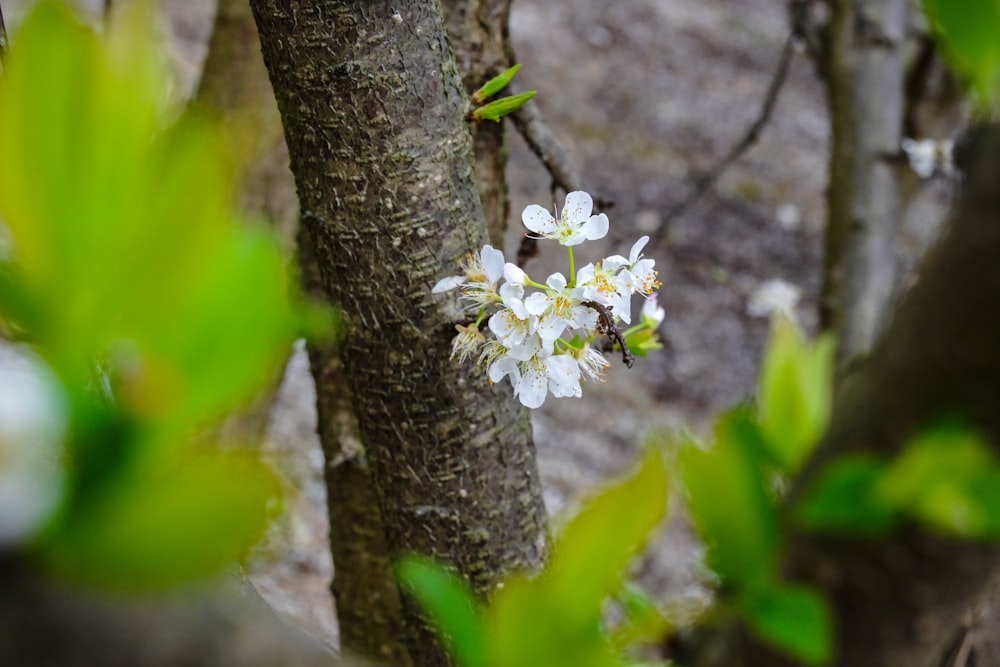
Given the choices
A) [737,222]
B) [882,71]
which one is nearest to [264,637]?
[882,71]

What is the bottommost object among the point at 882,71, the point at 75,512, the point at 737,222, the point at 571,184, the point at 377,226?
the point at 737,222

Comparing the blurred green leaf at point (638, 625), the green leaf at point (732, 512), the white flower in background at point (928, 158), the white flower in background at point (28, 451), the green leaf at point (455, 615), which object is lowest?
the white flower in background at point (928, 158)

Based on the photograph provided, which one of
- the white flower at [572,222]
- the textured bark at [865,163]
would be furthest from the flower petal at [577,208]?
the textured bark at [865,163]

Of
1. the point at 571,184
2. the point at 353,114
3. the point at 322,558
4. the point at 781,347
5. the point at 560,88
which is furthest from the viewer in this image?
the point at 560,88

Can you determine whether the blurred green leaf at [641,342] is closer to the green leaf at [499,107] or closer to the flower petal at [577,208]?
the flower petal at [577,208]

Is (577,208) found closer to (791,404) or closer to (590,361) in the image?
(590,361)

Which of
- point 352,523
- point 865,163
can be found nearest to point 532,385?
point 352,523

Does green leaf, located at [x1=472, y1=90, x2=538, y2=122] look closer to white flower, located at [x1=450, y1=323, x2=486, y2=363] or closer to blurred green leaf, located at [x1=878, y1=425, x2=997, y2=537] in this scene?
white flower, located at [x1=450, y1=323, x2=486, y2=363]

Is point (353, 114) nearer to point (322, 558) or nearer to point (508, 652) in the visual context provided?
point (508, 652)
